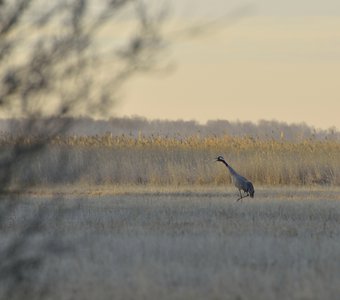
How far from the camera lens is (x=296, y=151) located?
36938 millimetres

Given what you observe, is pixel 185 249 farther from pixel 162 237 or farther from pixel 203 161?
pixel 203 161

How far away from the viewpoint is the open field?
10.8 metres

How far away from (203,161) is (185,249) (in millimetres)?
21602

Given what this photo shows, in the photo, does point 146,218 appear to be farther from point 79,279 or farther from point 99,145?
point 99,145

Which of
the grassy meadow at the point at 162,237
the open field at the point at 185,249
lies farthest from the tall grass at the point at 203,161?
the open field at the point at 185,249

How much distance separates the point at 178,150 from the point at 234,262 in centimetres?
2413

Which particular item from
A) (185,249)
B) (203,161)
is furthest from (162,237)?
(203,161)

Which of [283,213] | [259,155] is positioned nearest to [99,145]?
[259,155]

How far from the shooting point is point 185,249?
45.2ft

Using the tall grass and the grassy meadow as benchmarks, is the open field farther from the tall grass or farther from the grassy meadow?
the tall grass

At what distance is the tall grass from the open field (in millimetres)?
10837

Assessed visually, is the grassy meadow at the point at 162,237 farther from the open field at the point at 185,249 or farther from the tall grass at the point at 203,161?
the tall grass at the point at 203,161

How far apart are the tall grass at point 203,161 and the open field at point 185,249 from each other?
427 inches

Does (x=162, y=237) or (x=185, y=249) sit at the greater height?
(x=162, y=237)
